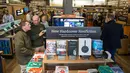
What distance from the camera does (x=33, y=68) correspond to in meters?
2.34

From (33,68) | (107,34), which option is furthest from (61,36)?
(107,34)

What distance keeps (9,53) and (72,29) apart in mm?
4648

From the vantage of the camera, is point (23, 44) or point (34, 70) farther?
point (23, 44)

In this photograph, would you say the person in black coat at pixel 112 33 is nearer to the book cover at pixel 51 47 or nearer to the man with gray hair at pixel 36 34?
the man with gray hair at pixel 36 34

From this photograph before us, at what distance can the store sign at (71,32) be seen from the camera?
2.31 m

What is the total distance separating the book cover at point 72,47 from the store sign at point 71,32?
0.12 metres

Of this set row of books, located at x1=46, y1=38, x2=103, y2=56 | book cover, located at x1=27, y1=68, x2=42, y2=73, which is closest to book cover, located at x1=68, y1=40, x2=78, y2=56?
row of books, located at x1=46, y1=38, x2=103, y2=56

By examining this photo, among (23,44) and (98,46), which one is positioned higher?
(98,46)

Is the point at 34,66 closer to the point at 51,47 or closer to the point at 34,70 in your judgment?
the point at 34,70

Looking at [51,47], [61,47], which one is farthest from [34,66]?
[61,47]

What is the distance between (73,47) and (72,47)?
0.01m

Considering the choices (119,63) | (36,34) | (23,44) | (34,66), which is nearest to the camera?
(34,66)

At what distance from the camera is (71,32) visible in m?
2.32

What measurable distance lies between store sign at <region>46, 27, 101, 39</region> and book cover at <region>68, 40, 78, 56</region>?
121mm
